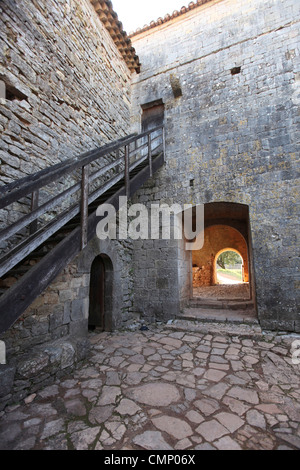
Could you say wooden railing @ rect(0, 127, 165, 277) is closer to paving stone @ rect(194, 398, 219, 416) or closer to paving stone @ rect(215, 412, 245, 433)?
paving stone @ rect(194, 398, 219, 416)

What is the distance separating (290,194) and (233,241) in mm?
8263

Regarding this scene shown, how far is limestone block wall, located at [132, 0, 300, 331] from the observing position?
430 centimetres

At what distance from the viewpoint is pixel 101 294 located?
4.80m

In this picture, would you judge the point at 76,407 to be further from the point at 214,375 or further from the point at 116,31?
the point at 116,31

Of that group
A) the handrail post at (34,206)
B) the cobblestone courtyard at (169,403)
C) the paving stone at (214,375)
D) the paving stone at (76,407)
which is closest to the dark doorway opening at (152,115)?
the handrail post at (34,206)

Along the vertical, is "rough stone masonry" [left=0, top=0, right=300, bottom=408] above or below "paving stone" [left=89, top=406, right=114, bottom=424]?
above

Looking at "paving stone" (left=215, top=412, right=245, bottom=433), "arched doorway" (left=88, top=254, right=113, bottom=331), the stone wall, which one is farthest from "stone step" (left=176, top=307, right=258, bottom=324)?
"paving stone" (left=215, top=412, right=245, bottom=433)

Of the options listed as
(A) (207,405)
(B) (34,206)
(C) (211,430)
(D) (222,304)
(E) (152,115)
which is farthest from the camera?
(E) (152,115)

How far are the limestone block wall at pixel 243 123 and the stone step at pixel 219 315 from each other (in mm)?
404

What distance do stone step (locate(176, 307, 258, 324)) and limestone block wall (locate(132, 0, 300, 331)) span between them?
40cm

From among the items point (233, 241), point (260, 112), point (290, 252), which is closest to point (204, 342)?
point (290, 252)

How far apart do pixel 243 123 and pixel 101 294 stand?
515cm

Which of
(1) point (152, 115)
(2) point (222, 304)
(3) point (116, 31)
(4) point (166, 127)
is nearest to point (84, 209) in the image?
(4) point (166, 127)

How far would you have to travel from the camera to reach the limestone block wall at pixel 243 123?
430cm
